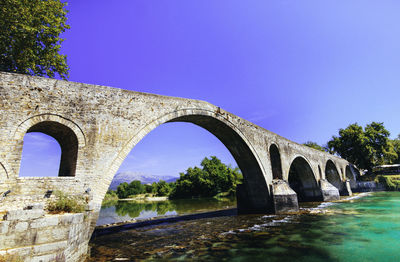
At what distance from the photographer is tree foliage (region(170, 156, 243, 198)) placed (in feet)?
135

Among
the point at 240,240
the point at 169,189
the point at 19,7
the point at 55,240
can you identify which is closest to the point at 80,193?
the point at 55,240

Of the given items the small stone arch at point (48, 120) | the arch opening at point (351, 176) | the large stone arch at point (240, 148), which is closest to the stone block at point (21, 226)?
the small stone arch at point (48, 120)

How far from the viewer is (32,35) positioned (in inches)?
397

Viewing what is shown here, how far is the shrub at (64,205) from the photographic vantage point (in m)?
5.68

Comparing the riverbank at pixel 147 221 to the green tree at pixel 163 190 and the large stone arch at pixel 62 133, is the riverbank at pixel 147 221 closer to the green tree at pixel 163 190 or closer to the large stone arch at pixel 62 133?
the large stone arch at pixel 62 133

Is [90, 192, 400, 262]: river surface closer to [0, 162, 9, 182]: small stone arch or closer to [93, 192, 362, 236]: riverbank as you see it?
[93, 192, 362, 236]: riverbank

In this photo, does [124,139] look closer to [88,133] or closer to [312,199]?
[88,133]

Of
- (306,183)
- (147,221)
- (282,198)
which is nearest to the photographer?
(147,221)

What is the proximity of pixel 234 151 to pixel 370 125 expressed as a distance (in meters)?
38.2

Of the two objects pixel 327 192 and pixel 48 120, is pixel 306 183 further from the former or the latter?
pixel 48 120

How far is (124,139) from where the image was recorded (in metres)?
8.05

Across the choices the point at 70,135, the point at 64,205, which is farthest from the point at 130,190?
the point at 64,205

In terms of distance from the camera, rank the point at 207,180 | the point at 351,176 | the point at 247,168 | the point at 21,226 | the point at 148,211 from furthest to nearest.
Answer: the point at 207,180 < the point at 351,176 < the point at 148,211 < the point at 247,168 < the point at 21,226

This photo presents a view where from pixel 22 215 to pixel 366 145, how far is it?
1790 inches
